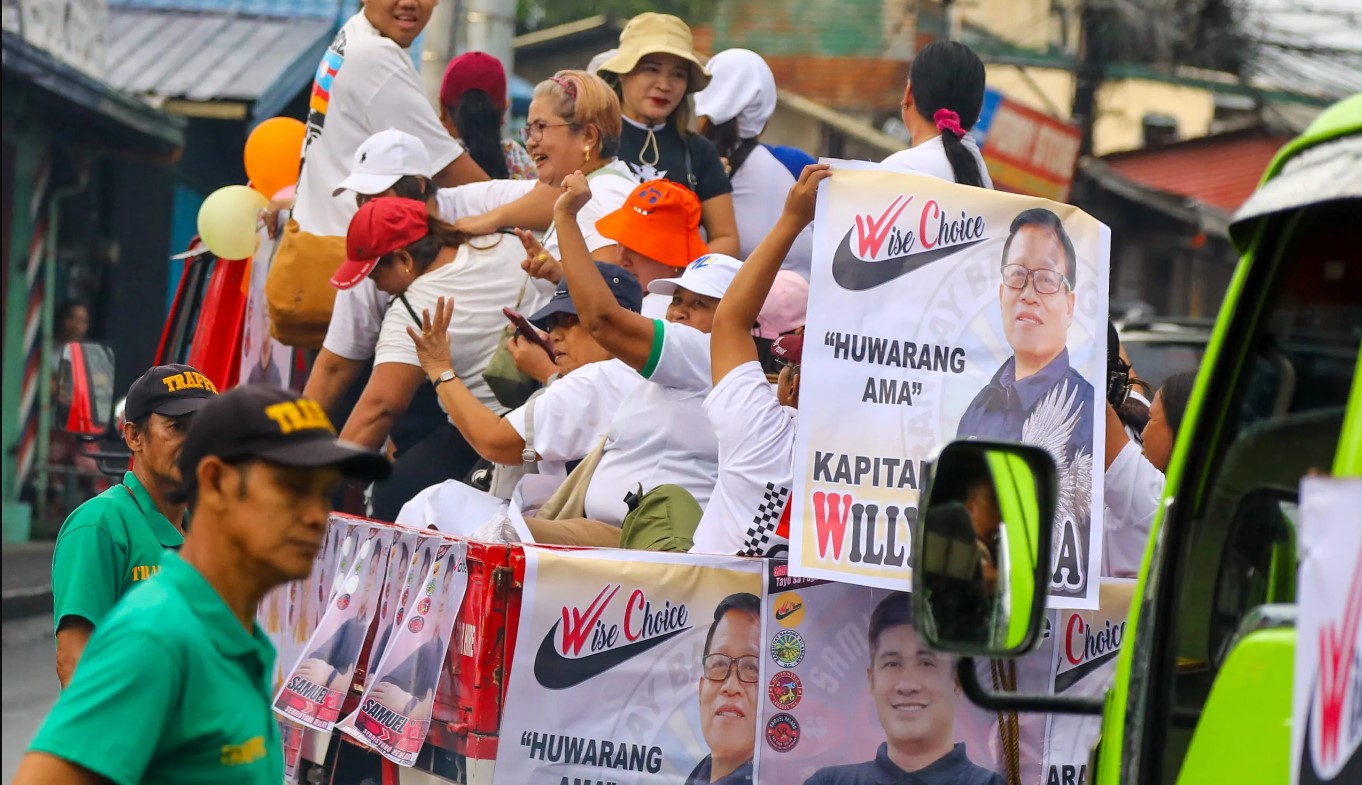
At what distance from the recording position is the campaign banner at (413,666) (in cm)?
435

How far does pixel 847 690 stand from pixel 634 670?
499 mm

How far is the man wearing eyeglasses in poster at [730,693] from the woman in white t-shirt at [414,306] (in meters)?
1.98

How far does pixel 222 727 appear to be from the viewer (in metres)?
2.74

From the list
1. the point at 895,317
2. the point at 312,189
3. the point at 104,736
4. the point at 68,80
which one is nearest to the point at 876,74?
the point at 68,80

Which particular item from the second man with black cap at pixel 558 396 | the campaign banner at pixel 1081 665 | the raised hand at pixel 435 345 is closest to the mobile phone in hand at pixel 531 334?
the second man with black cap at pixel 558 396

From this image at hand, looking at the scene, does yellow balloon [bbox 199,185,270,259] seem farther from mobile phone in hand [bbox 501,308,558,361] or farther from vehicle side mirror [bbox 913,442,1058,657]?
vehicle side mirror [bbox 913,442,1058,657]

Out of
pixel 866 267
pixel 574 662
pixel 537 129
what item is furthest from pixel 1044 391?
pixel 537 129

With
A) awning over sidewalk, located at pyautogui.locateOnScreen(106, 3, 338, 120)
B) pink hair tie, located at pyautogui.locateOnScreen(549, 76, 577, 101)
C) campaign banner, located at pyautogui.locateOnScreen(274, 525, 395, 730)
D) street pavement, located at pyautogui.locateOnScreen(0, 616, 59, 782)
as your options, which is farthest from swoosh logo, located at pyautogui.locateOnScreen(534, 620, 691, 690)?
awning over sidewalk, located at pyautogui.locateOnScreen(106, 3, 338, 120)

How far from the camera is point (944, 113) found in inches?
219

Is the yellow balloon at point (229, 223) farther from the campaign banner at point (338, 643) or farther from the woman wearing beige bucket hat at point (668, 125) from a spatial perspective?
the campaign banner at point (338, 643)

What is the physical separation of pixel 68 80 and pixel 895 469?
11732mm

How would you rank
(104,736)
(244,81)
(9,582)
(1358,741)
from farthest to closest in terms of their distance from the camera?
(244,81), (9,582), (104,736), (1358,741)

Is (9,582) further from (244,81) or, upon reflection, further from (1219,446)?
(1219,446)

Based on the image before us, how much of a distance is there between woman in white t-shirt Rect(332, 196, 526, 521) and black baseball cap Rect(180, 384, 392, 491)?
3.21 meters
